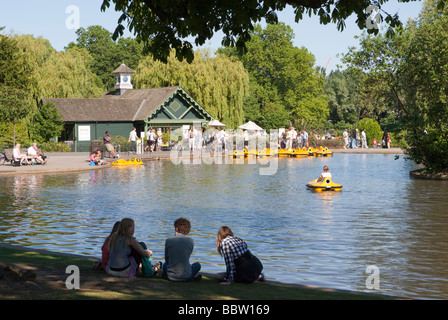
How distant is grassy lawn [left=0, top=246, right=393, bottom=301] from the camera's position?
29.2 feet

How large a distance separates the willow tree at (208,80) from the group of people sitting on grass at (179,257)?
57265 millimetres

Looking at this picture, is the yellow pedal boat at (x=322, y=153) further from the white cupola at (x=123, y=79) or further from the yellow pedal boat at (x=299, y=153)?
the white cupola at (x=123, y=79)

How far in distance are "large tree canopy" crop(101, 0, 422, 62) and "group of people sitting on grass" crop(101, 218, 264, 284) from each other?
320 centimetres

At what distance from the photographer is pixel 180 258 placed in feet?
34.9

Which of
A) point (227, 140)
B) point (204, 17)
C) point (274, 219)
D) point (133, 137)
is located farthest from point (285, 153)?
point (204, 17)

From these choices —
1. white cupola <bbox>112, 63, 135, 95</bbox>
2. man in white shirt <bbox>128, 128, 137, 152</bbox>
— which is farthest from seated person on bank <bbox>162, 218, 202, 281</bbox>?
white cupola <bbox>112, 63, 135, 95</bbox>

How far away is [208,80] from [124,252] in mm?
58692

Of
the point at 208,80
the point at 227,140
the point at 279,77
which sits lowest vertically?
the point at 227,140

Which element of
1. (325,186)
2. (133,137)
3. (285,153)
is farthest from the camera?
(285,153)

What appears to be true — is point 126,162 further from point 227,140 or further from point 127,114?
point 127,114

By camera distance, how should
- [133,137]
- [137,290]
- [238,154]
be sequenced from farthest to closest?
[133,137] < [238,154] < [137,290]

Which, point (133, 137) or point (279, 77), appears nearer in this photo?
point (133, 137)

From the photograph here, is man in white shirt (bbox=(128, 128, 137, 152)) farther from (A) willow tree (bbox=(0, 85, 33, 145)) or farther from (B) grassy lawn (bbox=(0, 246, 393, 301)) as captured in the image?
(B) grassy lawn (bbox=(0, 246, 393, 301))

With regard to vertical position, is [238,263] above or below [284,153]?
below
